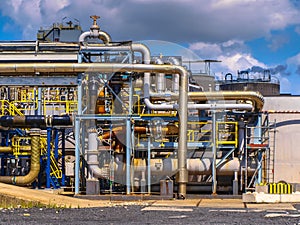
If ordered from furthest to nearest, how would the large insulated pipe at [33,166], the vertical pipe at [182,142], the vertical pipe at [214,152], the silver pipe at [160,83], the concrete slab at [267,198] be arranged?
the large insulated pipe at [33,166], the silver pipe at [160,83], the vertical pipe at [214,152], the vertical pipe at [182,142], the concrete slab at [267,198]

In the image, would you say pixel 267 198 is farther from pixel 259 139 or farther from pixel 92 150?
pixel 92 150

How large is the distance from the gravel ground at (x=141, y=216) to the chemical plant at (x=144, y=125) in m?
5.76

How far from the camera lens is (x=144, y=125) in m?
24.7

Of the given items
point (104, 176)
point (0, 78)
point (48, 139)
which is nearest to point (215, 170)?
point (104, 176)

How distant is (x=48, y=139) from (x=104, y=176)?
3442mm

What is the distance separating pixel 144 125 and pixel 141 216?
9.13m

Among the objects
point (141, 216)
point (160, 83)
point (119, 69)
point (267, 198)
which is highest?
point (119, 69)

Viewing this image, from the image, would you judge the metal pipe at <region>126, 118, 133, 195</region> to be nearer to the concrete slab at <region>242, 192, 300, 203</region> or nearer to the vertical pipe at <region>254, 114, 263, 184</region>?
the concrete slab at <region>242, 192, 300, 203</region>

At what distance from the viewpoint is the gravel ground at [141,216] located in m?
14.4

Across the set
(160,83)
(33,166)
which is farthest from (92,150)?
(160,83)

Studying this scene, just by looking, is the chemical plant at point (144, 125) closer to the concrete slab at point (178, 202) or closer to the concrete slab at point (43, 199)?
the concrete slab at point (178, 202)

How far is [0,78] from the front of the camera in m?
24.3

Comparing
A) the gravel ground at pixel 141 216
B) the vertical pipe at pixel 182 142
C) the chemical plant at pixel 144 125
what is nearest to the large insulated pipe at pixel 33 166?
the chemical plant at pixel 144 125

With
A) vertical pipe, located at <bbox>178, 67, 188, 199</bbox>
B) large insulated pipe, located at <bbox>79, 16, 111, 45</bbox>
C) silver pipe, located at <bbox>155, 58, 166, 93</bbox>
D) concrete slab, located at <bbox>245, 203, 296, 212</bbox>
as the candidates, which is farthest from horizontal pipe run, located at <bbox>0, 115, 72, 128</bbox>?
concrete slab, located at <bbox>245, 203, 296, 212</bbox>
